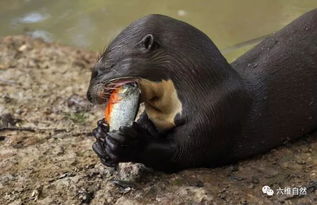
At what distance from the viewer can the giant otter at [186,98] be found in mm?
2332

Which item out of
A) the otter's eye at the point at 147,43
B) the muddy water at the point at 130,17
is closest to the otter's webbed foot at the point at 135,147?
the otter's eye at the point at 147,43

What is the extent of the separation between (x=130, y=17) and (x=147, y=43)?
135 inches

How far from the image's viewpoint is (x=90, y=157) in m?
2.83

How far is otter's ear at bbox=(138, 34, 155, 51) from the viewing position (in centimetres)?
232

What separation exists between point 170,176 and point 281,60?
76cm

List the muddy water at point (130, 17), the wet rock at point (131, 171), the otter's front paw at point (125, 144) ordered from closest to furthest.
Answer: the otter's front paw at point (125, 144) → the wet rock at point (131, 171) → the muddy water at point (130, 17)

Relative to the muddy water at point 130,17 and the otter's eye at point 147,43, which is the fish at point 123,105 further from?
the muddy water at point 130,17

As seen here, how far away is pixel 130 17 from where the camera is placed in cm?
568

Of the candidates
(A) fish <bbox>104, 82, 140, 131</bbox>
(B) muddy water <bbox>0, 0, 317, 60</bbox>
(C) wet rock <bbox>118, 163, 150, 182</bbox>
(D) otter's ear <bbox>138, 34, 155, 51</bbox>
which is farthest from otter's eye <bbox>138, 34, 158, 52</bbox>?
(B) muddy water <bbox>0, 0, 317, 60</bbox>

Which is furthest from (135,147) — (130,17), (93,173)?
(130,17)

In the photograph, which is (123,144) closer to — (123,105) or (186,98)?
(123,105)

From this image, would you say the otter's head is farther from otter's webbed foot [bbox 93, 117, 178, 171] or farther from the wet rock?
the wet rock

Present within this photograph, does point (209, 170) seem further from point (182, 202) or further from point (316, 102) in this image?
point (316, 102)

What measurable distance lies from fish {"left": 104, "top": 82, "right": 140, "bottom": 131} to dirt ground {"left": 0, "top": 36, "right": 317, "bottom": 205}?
264 millimetres
